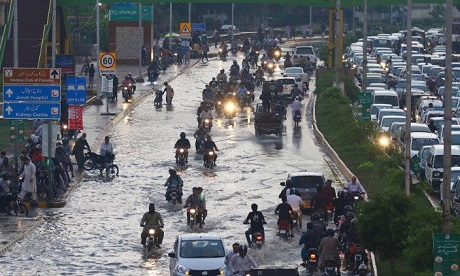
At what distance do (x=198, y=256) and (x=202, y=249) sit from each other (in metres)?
0.26

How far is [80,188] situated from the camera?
44281mm

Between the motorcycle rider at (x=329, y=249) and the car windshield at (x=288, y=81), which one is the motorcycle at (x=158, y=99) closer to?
the car windshield at (x=288, y=81)

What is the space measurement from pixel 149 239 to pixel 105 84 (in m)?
34.9

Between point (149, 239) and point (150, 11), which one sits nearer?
point (149, 239)

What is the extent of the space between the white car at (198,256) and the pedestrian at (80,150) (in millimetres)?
16315

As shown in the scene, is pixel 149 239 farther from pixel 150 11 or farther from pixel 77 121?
pixel 150 11

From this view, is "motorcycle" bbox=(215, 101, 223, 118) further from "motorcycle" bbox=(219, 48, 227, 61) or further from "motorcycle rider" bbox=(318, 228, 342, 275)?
"motorcycle" bbox=(219, 48, 227, 61)

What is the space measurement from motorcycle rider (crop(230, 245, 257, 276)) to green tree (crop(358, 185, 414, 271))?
2.44m

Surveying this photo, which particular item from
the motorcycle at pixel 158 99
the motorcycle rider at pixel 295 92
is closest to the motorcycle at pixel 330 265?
the motorcycle rider at pixel 295 92

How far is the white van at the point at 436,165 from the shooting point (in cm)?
4331

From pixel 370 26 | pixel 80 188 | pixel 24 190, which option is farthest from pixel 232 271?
pixel 370 26

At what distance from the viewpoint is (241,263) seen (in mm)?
29438

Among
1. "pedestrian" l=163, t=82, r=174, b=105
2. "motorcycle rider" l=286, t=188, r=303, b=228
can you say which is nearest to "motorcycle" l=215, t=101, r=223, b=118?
"pedestrian" l=163, t=82, r=174, b=105

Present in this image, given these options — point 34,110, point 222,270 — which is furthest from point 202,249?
point 34,110
